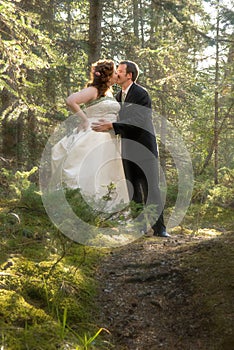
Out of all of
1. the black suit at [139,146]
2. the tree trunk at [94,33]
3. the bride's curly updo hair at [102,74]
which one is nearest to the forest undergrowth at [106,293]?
the black suit at [139,146]

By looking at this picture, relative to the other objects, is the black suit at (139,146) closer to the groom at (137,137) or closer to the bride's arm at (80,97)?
the groom at (137,137)

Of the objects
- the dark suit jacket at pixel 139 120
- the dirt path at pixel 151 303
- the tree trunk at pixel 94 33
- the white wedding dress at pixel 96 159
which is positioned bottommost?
the dirt path at pixel 151 303

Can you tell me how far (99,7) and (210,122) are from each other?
4128 mm

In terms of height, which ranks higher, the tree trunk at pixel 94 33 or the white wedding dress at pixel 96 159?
the tree trunk at pixel 94 33

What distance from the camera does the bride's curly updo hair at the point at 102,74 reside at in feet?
21.7

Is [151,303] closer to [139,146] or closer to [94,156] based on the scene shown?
[139,146]

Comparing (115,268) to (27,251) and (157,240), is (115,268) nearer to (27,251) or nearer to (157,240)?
(27,251)

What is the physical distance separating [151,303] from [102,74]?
439 cm

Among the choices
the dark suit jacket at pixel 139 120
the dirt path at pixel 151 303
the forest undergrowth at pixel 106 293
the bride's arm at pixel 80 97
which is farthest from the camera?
the bride's arm at pixel 80 97

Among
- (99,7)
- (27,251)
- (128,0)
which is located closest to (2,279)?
(27,251)

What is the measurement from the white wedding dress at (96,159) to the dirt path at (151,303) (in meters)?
2.87

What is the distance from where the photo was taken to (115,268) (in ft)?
13.0

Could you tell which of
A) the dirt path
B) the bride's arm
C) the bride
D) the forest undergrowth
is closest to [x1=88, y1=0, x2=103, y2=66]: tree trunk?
the bride

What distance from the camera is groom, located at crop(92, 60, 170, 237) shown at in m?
6.13
